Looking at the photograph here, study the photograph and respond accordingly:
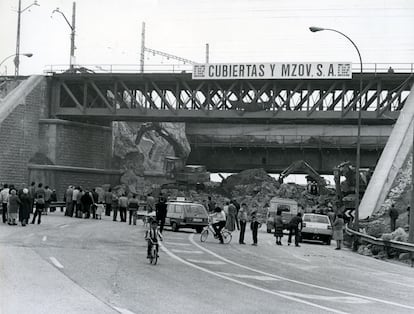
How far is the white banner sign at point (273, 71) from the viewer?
50.8 metres

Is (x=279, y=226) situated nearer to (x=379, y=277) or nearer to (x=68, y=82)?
(x=379, y=277)

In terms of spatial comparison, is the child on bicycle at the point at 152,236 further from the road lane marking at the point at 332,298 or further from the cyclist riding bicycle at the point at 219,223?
the cyclist riding bicycle at the point at 219,223

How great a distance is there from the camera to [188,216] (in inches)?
1368

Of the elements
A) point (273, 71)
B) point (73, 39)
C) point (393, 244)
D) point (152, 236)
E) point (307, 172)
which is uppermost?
A: point (73, 39)

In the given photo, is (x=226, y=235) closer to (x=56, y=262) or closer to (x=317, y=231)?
(x=317, y=231)

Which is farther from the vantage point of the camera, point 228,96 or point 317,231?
point 228,96

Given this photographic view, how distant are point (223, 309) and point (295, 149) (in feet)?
216

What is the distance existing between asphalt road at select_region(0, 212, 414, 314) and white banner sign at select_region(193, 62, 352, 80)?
26119 millimetres

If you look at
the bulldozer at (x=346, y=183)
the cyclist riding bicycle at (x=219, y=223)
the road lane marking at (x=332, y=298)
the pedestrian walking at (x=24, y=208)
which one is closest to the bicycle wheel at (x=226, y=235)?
the cyclist riding bicycle at (x=219, y=223)

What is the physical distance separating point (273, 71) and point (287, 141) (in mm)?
29349

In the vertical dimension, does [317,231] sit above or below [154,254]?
below

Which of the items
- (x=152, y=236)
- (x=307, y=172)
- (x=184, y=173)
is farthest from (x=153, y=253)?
(x=184, y=173)

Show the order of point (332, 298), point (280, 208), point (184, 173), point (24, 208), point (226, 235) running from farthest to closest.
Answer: point (184, 173)
point (280, 208)
point (24, 208)
point (226, 235)
point (332, 298)

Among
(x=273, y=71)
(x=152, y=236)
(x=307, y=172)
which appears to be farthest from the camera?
(x=307, y=172)
